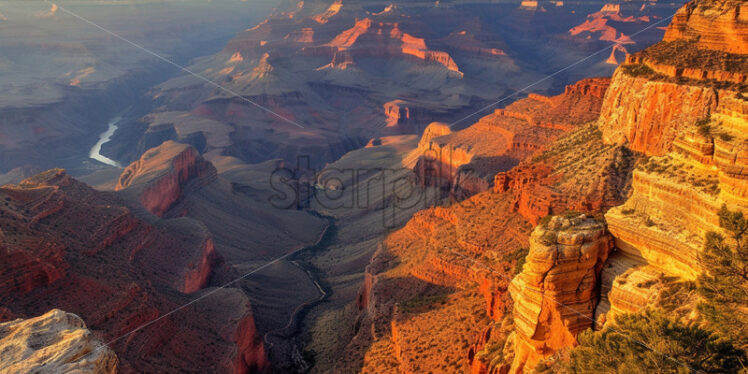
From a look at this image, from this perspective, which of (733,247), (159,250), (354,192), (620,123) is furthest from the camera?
(354,192)

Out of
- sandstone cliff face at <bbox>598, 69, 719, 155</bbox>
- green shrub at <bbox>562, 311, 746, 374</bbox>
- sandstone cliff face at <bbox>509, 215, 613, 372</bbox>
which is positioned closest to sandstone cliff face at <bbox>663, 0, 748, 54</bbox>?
sandstone cliff face at <bbox>598, 69, 719, 155</bbox>

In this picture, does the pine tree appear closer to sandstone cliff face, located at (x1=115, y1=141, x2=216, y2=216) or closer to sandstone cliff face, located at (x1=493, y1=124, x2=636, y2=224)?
sandstone cliff face, located at (x1=493, y1=124, x2=636, y2=224)

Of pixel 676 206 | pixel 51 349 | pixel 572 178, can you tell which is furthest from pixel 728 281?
pixel 572 178

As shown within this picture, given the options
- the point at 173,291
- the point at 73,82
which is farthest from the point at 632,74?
the point at 73,82

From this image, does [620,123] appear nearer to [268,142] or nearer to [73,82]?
[268,142]

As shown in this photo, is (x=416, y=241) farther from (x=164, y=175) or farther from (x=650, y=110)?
(x=164, y=175)

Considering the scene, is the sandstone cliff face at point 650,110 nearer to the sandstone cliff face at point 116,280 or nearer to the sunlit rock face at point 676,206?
the sunlit rock face at point 676,206

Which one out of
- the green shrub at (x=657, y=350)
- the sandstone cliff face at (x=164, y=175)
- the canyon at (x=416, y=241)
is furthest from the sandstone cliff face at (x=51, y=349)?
the sandstone cliff face at (x=164, y=175)

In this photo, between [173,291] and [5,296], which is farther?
[173,291]
